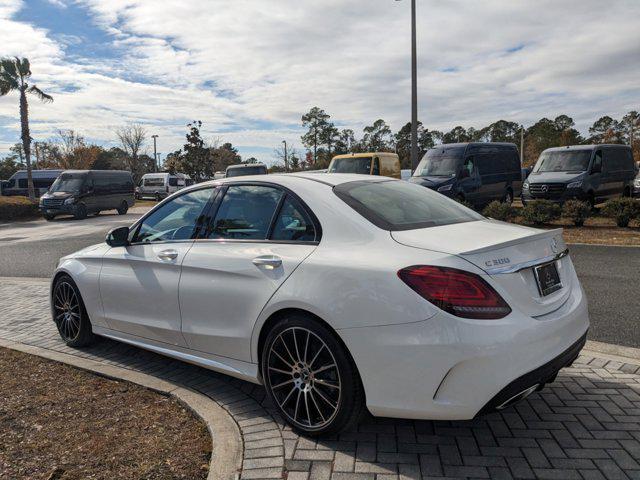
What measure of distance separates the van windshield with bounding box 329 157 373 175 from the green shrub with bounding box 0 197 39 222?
15177mm

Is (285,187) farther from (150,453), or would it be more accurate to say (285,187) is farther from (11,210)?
(11,210)

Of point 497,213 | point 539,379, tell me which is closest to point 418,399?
point 539,379

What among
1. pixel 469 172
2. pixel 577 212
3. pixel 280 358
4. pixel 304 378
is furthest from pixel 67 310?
pixel 469 172

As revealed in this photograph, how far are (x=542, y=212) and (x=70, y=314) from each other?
11035 millimetres

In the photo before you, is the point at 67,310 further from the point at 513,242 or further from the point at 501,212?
the point at 501,212

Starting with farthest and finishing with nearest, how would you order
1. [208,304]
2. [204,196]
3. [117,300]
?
[117,300]
[204,196]
[208,304]

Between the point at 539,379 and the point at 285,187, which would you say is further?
the point at 285,187

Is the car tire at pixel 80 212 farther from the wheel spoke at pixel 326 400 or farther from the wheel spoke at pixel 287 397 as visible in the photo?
the wheel spoke at pixel 326 400

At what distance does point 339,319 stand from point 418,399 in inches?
22.7

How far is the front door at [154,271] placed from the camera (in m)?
3.98

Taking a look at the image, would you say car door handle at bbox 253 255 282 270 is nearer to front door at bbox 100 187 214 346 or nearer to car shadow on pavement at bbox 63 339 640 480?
front door at bbox 100 187 214 346

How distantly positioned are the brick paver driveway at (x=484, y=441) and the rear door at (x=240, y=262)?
577 mm

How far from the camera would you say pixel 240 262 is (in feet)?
11.5

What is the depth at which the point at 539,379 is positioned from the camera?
279cm
